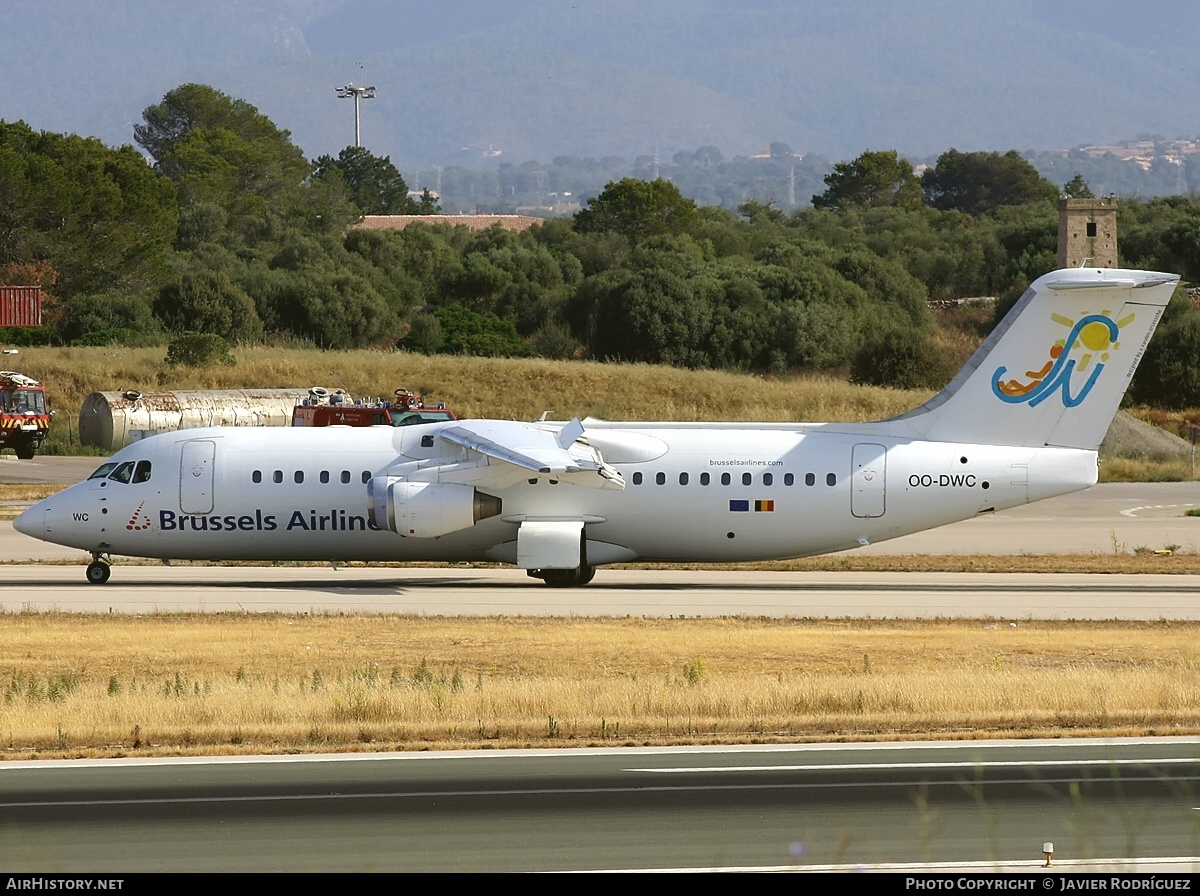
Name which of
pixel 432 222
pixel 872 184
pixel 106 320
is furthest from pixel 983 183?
pixel 106 320

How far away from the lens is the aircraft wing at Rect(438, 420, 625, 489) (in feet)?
91.1

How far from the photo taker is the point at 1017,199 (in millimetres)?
175625

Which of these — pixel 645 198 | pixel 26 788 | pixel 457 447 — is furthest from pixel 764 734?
pixel 645 198

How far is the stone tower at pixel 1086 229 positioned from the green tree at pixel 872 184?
77.7 metres

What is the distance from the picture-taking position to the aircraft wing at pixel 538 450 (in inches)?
1093

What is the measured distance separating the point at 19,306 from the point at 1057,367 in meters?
48.3

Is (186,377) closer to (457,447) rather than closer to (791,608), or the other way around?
(457,447)

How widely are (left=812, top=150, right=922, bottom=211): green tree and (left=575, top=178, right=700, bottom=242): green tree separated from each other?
43327 millimetres

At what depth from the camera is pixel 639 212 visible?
388ft

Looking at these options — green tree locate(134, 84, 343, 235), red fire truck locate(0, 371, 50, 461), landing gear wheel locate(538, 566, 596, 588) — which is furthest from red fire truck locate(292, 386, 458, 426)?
green tree locate(134, 84, 343, 235)

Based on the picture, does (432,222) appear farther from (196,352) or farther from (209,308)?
(196,352)

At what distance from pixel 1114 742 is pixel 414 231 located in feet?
324

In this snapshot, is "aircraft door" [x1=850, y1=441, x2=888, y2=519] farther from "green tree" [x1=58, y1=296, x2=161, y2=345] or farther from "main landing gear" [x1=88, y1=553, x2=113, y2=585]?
"green tree" [x1=58, y1=296, x2=161, y2=345]

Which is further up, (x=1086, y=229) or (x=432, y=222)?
(x=432, y=222)
